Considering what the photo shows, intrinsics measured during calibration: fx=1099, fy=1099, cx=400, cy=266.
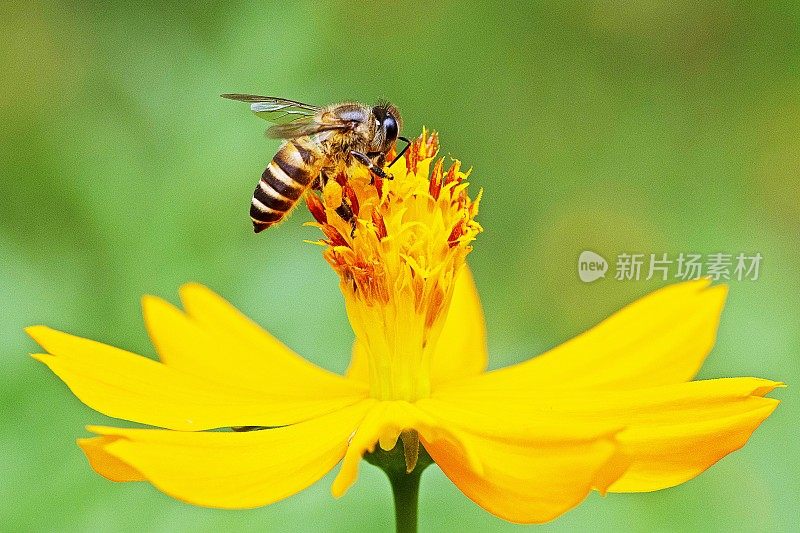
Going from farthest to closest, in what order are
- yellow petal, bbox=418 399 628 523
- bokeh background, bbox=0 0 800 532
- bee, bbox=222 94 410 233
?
bokeh background, bbox=0 0 800 532
bee, bbox=222 94 410 233
yellow petal, bbox=418 399 628 523

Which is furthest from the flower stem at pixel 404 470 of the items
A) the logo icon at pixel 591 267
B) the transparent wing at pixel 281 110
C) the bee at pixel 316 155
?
the logo icon at pixel 591 267

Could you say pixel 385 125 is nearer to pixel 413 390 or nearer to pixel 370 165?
pixel 370 165

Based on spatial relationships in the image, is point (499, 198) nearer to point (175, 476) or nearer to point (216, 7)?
point (216, 7)

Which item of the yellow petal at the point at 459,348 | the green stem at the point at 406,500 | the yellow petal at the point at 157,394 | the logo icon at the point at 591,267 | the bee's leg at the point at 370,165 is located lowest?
the green stem at the point at 406,500

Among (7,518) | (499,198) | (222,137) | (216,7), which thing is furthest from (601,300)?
(7,518)

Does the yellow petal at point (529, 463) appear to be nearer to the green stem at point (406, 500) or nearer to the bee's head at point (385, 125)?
the green stem at point (406, 500)

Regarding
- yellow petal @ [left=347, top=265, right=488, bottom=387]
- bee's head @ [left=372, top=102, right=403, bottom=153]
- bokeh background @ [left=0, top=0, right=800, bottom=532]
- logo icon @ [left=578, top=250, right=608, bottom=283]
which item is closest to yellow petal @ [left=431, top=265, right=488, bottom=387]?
yellow petal @ [left=347, top=265, right=488, bottom=387]

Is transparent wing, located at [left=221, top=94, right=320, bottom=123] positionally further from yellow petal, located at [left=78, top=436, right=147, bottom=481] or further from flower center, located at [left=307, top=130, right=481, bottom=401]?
yellow petal, located at [left=78, top=436, right=147, bottom=481]

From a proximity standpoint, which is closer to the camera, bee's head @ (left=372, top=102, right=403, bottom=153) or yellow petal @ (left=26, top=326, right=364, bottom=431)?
yellow petal @ (left=26, top=326, right=364, bottom=431)
